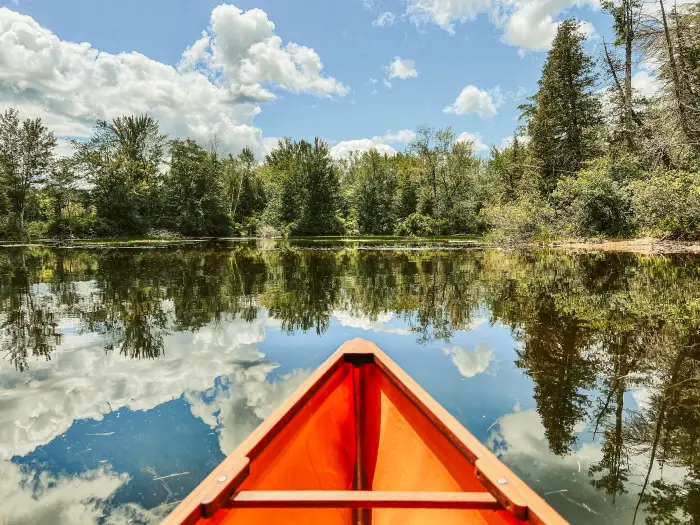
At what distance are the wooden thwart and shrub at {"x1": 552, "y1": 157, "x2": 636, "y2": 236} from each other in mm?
25606

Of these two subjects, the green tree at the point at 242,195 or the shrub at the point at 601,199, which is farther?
the green tree at the point at 242,195

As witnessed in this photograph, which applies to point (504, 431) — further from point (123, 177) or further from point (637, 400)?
point (123, 177)

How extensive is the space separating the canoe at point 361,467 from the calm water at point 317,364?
1.10 meters

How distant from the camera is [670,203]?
62.8 feet

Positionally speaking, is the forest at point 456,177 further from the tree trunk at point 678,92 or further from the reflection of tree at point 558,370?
the reflection of tree at point 558,370

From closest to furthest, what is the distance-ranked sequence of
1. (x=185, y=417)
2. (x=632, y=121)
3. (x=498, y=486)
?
1. (x=498, y=486)
2. (x=185, y=417)
3. (x=632, y=121)

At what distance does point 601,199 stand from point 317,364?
980 inches

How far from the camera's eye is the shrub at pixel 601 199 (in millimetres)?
23719

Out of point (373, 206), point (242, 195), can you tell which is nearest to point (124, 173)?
point (242, 195)

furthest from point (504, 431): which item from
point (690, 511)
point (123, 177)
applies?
point (123, 177)

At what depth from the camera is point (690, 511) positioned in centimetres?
268

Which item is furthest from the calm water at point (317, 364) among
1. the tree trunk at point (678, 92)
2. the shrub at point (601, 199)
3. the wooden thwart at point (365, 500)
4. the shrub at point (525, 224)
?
the shrub at point (525, 224)

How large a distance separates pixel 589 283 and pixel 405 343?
7.21m

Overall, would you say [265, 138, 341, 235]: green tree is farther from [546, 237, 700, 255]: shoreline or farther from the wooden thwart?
the wooden thwart
